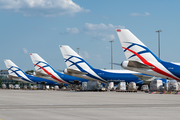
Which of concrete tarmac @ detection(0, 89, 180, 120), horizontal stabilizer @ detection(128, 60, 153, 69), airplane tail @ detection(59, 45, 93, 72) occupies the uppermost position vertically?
airplane tail @ detection(59, 45, 93, 72)

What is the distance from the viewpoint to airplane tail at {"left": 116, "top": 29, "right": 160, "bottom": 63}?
42.0 meters

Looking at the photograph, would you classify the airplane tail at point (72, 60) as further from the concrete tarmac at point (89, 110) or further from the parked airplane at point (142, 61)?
the concrete tarmac at point (89, 110)

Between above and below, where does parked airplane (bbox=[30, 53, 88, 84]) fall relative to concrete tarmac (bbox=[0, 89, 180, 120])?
above

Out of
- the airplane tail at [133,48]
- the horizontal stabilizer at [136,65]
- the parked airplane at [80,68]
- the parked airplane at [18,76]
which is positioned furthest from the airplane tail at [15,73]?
the horizontal stabilizer at [136,65]

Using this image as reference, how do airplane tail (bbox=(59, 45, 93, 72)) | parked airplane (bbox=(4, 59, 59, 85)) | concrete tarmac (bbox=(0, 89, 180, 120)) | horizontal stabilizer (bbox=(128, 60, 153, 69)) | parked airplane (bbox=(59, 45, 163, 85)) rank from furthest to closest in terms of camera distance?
parked airplane (bbox=(4, 59, 59, 85))
airplane tail (bbox=(59, 45, 93, 72))
parked airplane (bbox=(59, 45, 163, 85))
horizontal stabilizer (bbox=(128, 60, 153, 69))
concrete tarmac (bbox=(0, 89, 180, 120))

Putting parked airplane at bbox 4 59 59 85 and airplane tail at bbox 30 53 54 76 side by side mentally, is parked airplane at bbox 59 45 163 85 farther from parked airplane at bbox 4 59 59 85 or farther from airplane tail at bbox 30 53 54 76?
parked airplane at bbox 4 59 59 85

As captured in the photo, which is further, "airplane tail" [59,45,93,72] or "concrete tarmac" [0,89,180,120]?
"airplane tail" [59,45,93,72]

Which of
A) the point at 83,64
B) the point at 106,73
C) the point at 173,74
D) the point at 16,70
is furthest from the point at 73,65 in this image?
the point at 16,70

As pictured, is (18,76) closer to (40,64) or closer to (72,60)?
(40,64)

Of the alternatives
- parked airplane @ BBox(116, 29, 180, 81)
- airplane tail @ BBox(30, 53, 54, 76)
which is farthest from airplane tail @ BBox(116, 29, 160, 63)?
airplane tail @ BBox(30, 53, 54, 76)

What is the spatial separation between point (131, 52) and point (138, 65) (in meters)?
2.40

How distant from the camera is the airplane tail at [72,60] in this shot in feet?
193

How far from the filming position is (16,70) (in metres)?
95.8

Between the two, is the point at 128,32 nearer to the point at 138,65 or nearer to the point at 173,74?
the point at 138,65
